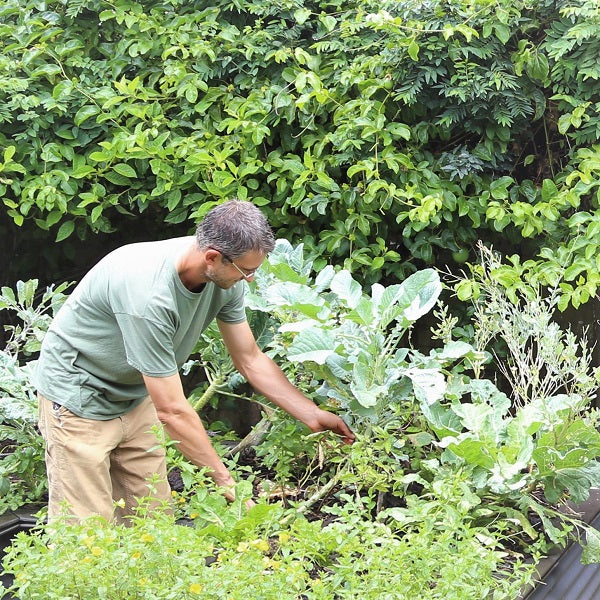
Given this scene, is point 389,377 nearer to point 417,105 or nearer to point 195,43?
point 417,105

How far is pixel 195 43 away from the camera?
13.8ft

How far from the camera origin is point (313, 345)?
3.00 meters

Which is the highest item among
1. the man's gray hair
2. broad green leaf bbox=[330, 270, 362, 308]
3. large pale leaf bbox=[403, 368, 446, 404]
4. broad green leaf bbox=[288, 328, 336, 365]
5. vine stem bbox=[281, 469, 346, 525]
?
the man's gray hair

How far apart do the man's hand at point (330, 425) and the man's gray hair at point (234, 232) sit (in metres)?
0.73

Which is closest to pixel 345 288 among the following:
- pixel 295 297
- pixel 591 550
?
pixel 295 297

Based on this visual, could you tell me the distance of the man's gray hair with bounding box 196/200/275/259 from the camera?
2533mm

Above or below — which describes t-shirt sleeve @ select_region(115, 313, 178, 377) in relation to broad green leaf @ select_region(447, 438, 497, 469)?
above

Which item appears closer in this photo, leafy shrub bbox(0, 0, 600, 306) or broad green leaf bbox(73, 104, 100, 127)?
leafy shrub bbox(0, 0, 600, 306)

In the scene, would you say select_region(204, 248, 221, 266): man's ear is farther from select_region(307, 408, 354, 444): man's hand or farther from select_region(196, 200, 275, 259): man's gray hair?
select_region(307, 408, 354, 444): man's hand

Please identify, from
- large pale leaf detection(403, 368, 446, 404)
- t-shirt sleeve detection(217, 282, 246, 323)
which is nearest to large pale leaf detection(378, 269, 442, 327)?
large pale leaf detection(403, 368, 446, 404)

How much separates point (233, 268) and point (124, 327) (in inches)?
14.9

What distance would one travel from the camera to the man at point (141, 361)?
256 centimetres

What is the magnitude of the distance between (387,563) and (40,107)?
10.4 feet

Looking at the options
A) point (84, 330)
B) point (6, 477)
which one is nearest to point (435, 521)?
point (84, 330)
